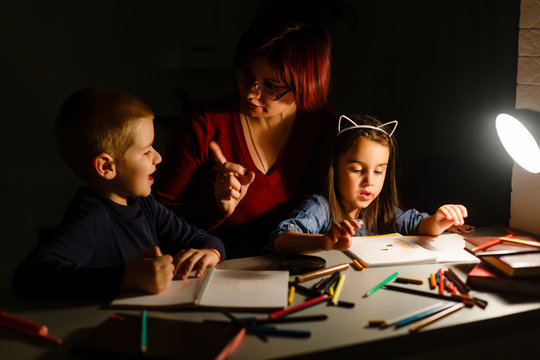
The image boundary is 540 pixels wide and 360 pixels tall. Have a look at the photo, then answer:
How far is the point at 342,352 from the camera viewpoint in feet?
2.20

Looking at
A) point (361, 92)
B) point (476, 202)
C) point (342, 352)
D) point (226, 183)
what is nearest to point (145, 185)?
point (226, 183)

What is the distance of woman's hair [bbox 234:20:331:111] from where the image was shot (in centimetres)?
129

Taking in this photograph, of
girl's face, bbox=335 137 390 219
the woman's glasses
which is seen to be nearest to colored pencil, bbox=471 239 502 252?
girl's face, bbox=335 137 390 219

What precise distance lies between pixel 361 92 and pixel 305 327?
6.69 feet

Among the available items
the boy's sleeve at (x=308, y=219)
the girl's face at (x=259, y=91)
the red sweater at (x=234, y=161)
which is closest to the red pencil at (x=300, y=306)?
the boy's sleeve at (x=308, y=219)

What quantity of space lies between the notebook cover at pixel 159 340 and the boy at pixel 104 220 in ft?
0.39

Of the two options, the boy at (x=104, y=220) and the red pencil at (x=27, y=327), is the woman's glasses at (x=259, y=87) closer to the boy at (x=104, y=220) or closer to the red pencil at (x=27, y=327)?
the boy at (x=104, y=220)

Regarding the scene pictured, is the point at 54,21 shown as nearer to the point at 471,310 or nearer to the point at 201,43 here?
the point at 201,43

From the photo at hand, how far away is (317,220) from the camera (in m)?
1.29

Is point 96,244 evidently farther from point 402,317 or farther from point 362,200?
point 362,200

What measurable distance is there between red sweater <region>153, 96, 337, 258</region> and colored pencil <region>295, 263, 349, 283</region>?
436 millimetres

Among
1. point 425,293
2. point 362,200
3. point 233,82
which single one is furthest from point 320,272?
point 233,82

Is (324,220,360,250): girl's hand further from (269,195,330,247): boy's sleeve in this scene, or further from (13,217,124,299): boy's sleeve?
(13,217,124,299): boy's sleeve

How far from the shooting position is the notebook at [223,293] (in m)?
0.80
